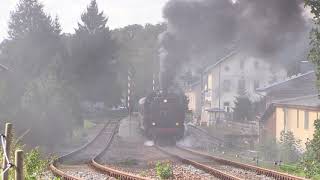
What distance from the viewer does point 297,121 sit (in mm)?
30141

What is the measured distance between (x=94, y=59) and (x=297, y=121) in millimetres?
42974

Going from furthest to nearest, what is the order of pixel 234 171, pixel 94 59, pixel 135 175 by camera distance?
pixel 94 59, pixel 234 171, pixel 135 175

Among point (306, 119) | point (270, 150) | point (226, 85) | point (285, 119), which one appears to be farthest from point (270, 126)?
point (226, 85)

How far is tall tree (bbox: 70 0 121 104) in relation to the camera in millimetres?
67375

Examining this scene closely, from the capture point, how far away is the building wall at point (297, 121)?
92.2ft

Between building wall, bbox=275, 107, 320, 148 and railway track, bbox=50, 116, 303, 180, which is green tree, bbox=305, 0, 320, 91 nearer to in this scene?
Answer: railway track, bbox=50, 116, 303, 180

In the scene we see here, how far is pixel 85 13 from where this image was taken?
76.7 meters

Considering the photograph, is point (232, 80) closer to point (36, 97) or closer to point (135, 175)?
point (36, 97)

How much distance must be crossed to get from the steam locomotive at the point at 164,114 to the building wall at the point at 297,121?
6139 millimetres

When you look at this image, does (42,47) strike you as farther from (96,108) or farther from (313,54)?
(313,54)

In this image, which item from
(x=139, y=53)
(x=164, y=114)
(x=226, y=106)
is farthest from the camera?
(x=139, y=53)

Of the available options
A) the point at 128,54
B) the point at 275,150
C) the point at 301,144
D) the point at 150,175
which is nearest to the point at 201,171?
the point at 150,175

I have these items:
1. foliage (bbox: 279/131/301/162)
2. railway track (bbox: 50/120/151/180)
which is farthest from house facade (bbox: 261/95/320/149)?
railway track (bbox: 50/120/151/180)

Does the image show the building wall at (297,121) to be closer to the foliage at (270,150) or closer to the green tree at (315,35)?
the foliage at (270,150)
